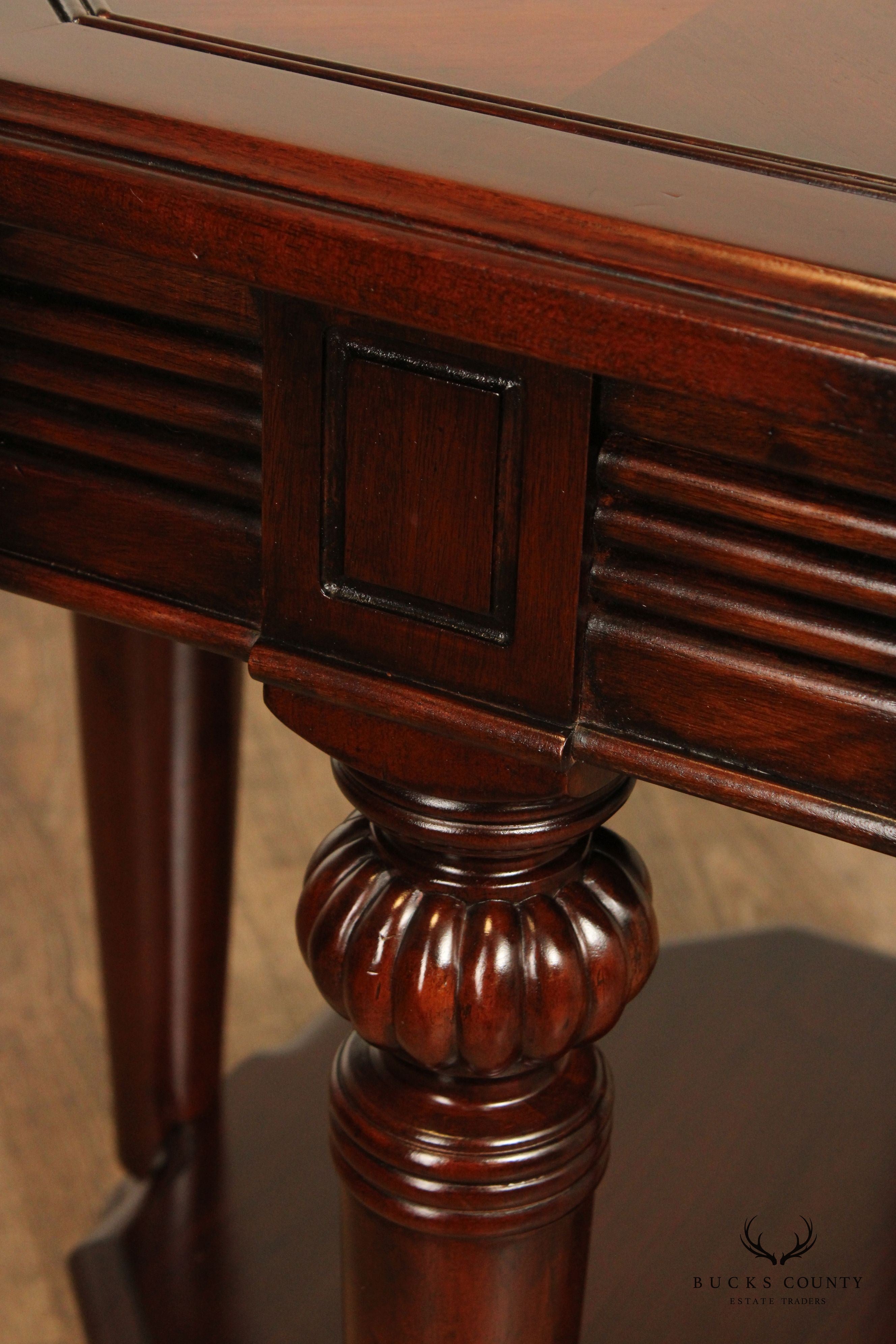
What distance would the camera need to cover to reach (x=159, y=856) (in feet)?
2.58

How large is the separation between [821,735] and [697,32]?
206mm

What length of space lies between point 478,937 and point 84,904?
2.52 ft

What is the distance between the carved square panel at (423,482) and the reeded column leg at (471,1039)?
0.06 metres

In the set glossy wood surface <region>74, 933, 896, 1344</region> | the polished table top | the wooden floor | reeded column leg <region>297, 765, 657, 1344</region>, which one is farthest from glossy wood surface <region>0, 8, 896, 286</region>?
the wooden floor

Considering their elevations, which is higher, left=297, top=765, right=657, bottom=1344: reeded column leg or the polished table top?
the polished table top

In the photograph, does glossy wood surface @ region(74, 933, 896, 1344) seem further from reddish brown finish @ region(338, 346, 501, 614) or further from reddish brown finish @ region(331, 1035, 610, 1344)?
reddish brown finish @ region(338, 346, 501, 614)

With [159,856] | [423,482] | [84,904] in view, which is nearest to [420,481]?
[423,482]

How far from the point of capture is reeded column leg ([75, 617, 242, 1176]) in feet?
2.47

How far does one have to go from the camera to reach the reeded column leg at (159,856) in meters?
0.75

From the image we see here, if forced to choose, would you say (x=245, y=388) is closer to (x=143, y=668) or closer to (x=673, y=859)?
(x=143, y=668)

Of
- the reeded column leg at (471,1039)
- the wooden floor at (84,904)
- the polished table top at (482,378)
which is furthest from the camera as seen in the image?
the wooden floor at (84,904)

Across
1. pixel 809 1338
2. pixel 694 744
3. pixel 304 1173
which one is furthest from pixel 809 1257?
pixel 694 744

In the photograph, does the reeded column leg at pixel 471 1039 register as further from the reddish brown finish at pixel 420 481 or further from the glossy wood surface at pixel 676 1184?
the glossy wood surface at pixel 676 1184

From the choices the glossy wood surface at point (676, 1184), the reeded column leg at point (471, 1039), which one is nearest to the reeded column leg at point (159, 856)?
the glossy wood surface at point (676, 1184)
